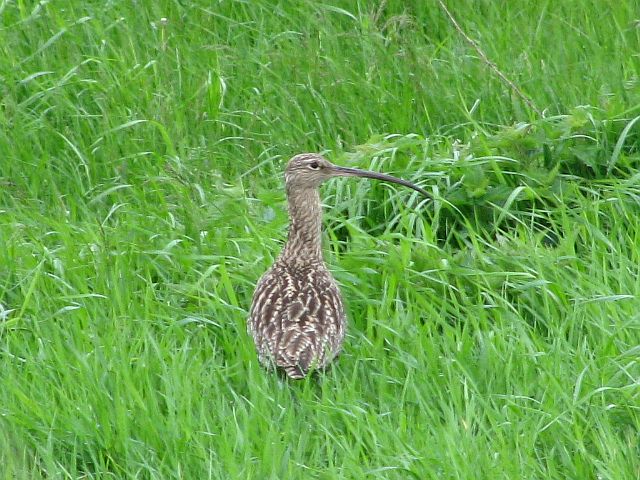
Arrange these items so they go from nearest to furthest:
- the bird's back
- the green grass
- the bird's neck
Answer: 1. the green grass
2. the bird's back
3. the bird's neck

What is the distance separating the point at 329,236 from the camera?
7844 mm

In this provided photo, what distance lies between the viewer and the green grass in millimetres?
5867

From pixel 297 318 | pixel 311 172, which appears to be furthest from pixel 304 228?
pixel 297 318

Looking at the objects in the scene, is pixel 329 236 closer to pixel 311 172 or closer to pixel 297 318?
pixel 311 172

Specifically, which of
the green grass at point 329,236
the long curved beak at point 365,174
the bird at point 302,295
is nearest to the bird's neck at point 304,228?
the bird at point 302,295

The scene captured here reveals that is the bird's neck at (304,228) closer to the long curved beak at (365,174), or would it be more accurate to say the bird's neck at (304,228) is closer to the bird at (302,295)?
the bird at (302,295)

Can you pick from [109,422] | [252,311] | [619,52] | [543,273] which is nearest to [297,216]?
[252,311]

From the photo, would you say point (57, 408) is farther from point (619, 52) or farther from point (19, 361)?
point (619, 52)

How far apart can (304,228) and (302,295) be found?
58 cm

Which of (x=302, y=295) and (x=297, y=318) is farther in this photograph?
(x=302, y=295)

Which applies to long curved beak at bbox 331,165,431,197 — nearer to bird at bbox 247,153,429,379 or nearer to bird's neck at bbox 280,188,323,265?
bird at bbox 247,153,429,379

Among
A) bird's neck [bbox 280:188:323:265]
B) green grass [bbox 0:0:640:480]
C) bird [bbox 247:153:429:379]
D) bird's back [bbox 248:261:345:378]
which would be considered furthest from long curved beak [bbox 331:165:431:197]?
bird's back [bbox 248:261:345:378]

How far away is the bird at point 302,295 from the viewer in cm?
633

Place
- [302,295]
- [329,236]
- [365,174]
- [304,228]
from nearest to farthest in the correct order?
[302,295]
[304,228]
[365,174]
[329,236]
